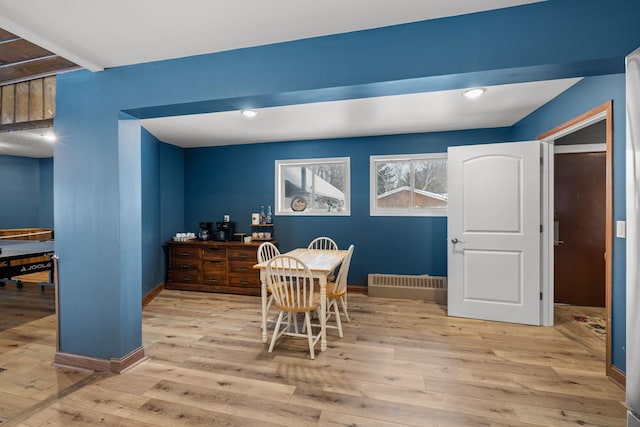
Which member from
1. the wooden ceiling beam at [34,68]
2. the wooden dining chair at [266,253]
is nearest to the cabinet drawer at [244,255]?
the wooden dining chair at [266,253]

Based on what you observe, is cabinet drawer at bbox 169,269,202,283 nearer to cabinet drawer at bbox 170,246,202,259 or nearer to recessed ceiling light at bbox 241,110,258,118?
cabinet drawer at bbox 170,246,202,259

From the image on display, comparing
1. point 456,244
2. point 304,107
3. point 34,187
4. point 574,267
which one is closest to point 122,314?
point 304,107

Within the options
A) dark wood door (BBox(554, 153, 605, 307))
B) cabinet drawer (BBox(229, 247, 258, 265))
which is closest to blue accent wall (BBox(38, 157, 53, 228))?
cabinet drawer (BBox(229, 247, 258, 265))

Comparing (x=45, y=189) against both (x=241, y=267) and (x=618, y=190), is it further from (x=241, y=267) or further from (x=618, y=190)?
(x=618, y=190)

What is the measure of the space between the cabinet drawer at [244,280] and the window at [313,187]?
1.10 m

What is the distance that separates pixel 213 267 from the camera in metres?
4.34

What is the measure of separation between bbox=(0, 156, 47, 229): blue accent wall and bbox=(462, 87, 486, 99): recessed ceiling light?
8066 millimetres

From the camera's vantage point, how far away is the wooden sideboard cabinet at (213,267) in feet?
13.9

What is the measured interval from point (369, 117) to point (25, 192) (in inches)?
293

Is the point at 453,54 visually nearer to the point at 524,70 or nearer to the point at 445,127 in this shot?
the point at 524,70

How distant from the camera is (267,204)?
4.71m

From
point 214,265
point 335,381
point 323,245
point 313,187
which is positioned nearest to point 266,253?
point 323,245

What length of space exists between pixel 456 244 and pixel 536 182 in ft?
3.39

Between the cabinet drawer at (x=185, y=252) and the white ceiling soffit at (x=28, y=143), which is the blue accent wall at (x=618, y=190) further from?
the white ceiling soffit at (x=28, y=143)
